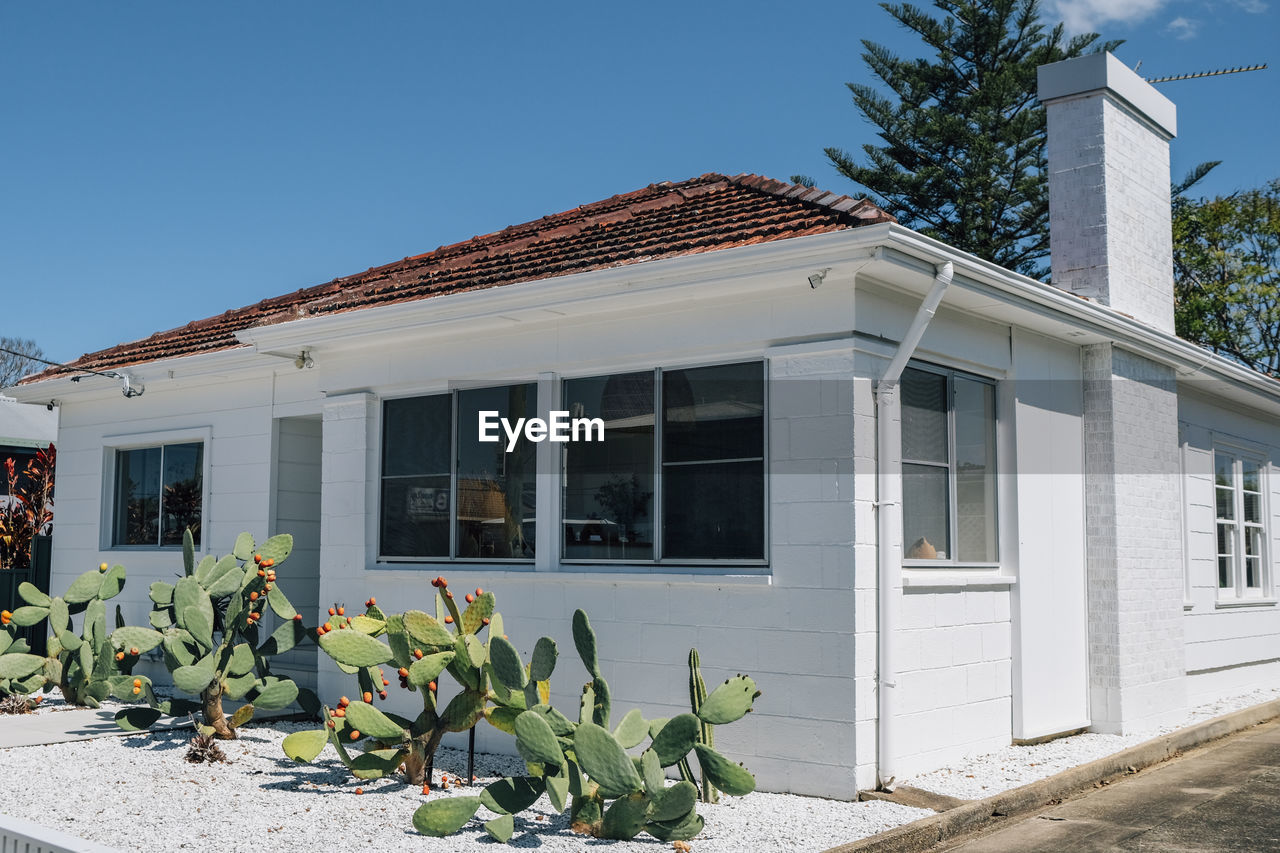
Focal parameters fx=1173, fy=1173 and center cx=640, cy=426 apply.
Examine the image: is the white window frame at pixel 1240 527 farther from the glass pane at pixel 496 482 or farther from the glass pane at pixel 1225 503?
the glass pane at pixel 496 482

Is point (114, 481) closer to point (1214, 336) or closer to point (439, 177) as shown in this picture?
point (439, 177)

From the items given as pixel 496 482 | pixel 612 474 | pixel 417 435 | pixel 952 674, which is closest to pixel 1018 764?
pixel 952 674

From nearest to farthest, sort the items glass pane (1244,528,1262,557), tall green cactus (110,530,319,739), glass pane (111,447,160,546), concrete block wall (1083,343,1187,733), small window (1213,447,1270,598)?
1. tall green cactus (110,530,319,739)
2. concrete block wall (1083,343,1187,733)
3. glass pane (111,447,160,546)
4. small window (1213,447,1270,598)
5. glass pane (1244,528,1262,557)

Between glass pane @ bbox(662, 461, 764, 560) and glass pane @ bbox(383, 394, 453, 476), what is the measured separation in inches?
89.2

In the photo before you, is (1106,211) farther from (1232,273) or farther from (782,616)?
(1232,273)

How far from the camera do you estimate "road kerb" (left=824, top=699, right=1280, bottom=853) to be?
20.4 feet

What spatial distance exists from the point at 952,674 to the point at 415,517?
4.43 metres

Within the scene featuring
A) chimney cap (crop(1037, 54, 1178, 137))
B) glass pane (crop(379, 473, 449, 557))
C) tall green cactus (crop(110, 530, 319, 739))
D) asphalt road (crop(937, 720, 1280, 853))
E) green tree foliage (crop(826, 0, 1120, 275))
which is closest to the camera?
asphalt road (crop(937, 720, 1280, 853))

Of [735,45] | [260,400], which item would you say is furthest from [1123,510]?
[735,45]

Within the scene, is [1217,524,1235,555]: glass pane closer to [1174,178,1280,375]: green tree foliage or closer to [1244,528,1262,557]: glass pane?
[1244,528,1262,557]: glass pane

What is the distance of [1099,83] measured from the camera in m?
11.0

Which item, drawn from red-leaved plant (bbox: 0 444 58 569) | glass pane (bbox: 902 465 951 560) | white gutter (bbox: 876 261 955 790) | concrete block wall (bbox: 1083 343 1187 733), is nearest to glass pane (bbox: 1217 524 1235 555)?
concrete block wall (bbox: 1083 343 1187 733)

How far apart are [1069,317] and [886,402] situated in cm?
238

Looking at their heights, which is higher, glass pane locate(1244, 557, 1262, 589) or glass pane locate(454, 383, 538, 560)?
glass pane locate(454, 383, 538, 560)
